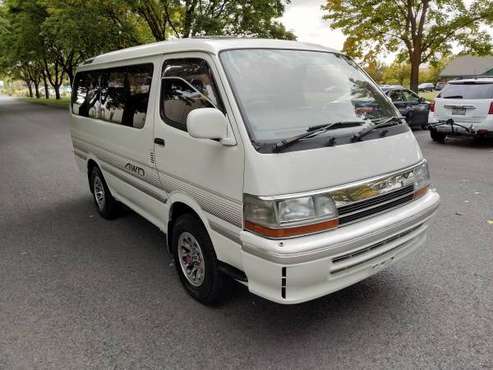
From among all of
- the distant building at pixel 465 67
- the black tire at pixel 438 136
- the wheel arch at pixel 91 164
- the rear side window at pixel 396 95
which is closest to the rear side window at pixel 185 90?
the wheel arch at pixel 91 164

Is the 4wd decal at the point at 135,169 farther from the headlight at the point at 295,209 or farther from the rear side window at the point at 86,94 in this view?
the headlight at the point at 295,209

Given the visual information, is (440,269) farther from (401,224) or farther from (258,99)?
(258,99)

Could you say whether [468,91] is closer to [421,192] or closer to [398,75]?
[421,192]

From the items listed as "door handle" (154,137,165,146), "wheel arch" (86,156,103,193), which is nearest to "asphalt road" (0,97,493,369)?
"wheel arch" (86,156,103,193)

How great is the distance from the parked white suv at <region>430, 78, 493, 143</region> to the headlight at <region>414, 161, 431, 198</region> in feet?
25.8

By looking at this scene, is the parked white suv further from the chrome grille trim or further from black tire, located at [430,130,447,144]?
the chrome grille trim

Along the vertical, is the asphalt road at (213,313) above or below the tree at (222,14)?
below

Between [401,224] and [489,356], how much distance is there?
1010 millimetres

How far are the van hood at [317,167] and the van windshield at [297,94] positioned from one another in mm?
156

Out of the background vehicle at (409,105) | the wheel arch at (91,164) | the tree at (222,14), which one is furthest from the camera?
the tree at (222,14)

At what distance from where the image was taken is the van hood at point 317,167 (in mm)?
2535

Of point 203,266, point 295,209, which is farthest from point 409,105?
point 295,209

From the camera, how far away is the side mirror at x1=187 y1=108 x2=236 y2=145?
2.62 meters

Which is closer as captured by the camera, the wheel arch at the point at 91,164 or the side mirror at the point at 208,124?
the side mirror at the point at 208,124
